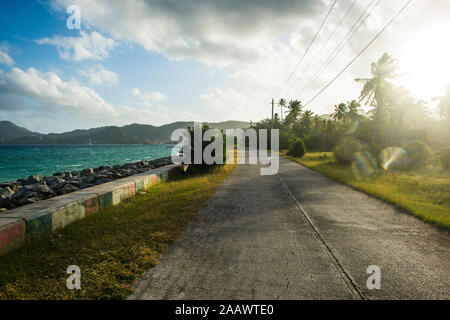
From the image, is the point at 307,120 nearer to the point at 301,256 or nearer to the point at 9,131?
the point at 301,256

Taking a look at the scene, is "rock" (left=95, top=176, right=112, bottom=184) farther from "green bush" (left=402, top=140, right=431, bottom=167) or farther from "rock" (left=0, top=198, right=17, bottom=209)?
"green bush" (left=402, top=140, right=431, bottom=167)

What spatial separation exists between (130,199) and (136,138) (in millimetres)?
184743

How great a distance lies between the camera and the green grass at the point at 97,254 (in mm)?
2377

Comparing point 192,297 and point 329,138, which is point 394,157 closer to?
point 192,297

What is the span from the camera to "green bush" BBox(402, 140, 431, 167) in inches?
611

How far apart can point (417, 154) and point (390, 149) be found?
241cm

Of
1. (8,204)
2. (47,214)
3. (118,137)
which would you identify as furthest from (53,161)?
(118,137)

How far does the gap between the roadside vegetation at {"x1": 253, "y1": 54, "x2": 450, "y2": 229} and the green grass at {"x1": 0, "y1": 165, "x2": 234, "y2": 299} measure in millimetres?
5635

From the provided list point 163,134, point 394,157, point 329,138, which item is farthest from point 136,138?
point 394,157

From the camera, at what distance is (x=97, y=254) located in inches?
123

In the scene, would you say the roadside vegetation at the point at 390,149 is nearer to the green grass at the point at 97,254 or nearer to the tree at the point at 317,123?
the tree at the point at 317,123

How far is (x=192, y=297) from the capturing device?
2264 mm

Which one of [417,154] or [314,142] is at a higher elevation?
[314,142]

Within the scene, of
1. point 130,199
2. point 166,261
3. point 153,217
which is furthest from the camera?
point 130,199
